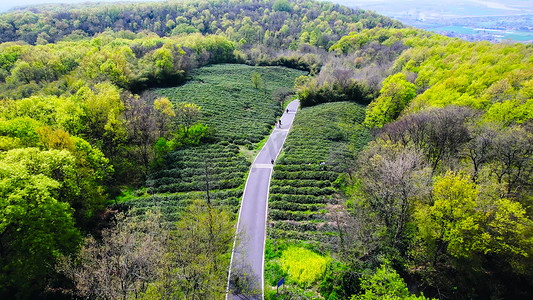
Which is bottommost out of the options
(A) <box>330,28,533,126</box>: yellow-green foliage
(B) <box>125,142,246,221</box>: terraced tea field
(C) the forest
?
(B) <box>125,142,246,221</box>: terraced tea field

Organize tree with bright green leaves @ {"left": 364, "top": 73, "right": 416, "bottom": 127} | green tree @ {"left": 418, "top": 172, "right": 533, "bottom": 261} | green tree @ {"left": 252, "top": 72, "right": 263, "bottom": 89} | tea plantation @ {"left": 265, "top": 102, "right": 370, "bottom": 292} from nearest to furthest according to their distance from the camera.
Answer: green tree @ {"left": 418, "top": 172, "right": 533, "bottom": 261} < tea plantation @ {"left": 265, "top": 102, "right": 370, "bottom": 292} < tree with bright green leaves @ {"left": 364, "top": 73, "right": 416, "bottom": 127} < green tree @ {"left": 252, "top": 72, "right": 263, "bottom": 89}

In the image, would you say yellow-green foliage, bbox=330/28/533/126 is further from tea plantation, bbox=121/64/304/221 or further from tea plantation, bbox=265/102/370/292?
tea plantation, bbox=121/64/304/221

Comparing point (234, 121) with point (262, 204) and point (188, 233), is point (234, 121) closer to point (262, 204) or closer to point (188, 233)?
point (262, 204)

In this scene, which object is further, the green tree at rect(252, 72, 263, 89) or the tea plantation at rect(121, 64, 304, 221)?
the green tree at rect(252, 72, 263, 89)

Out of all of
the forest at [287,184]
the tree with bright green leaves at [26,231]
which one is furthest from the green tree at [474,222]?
the tree with bright green leaves at [26,231]

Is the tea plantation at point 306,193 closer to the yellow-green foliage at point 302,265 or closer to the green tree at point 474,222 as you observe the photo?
the yellow-green foliage at point 302,265

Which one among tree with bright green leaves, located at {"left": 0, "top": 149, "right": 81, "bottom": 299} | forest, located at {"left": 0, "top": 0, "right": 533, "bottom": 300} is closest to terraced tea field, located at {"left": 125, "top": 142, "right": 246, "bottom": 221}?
forest, located at {"left": 0, "top": 0, "right": 533, "bottom": 300}

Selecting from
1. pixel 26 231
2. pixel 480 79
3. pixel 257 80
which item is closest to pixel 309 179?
pixel 26 231
